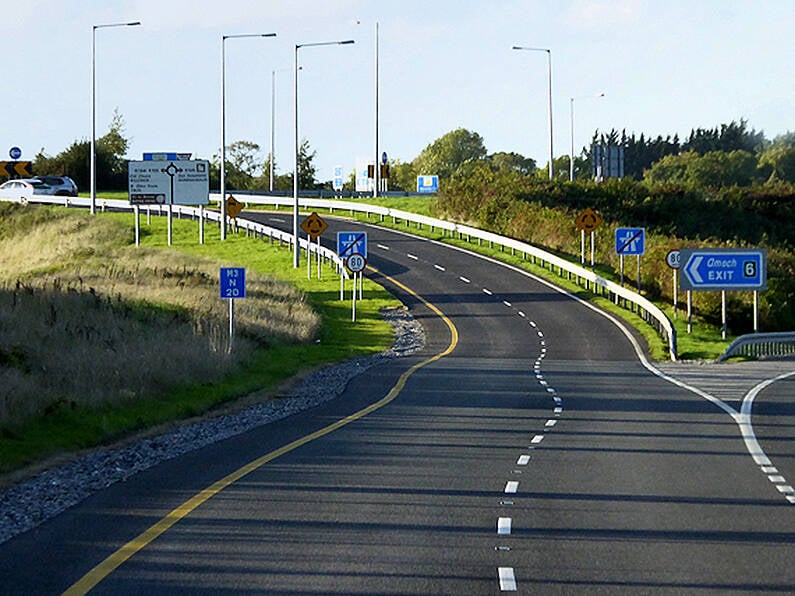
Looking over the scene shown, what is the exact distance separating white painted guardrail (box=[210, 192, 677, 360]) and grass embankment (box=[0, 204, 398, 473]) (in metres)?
8.91

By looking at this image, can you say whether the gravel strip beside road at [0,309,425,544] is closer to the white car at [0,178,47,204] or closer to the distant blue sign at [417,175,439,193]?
the white car at [0,178,47,204]

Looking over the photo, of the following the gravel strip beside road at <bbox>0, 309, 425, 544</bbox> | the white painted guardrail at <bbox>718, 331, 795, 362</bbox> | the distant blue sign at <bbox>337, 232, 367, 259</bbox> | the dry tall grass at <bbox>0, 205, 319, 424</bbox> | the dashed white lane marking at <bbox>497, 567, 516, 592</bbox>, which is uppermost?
the distant blue sign at <bbox>337, 232, 367, 259</bbox>

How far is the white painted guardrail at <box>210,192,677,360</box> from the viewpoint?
46.5m

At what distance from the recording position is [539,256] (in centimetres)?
6325

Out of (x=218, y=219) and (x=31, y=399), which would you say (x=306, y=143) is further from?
(x=31, y=399)

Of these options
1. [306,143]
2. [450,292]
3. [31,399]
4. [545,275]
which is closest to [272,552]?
[31,399]

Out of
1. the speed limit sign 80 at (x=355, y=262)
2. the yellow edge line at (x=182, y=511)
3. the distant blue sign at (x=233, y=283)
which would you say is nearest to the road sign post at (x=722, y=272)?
the speed limit sign 80 at (x=355, y=262)

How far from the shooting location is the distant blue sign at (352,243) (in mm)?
49412

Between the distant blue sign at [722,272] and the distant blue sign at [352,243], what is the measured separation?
12.1m

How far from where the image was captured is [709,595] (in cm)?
880

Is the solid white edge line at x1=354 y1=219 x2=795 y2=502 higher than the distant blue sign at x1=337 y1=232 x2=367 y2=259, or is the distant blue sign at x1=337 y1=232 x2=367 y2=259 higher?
the distant blue sign at x1=337 y1=232 x2=367 y2=259

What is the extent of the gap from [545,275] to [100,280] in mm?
22146

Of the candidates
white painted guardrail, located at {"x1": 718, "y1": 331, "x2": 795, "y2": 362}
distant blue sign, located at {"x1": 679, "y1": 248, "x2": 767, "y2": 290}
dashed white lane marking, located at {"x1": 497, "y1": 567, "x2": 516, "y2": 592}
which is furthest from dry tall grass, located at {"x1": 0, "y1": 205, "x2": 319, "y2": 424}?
distant blue sign, located at {"x1": 679, "y1": 248, "x2": 767, "y2": 290}

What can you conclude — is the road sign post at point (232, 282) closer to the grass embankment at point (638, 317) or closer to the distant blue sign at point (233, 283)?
the distant blue sign at point (233, 283)
